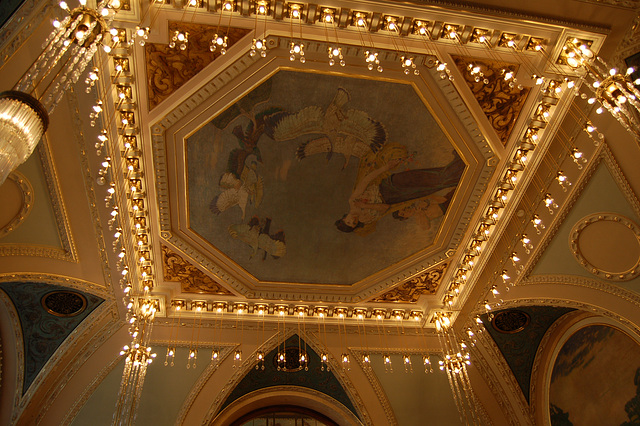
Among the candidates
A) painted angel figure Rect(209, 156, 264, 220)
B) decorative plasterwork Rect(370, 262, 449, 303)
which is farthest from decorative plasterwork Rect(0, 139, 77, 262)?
decorative plasterwork Rect(370, 262, 449, 303)

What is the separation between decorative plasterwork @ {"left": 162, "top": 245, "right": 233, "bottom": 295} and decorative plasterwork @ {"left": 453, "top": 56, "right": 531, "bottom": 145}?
607 centimetres

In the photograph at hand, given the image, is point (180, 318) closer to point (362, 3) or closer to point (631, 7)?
point (362, 3)

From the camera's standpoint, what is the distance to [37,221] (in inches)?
275

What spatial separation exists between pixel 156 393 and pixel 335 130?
21.0ft

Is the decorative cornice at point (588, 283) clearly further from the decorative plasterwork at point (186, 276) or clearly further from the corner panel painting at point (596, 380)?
the decorative plasterwork at point (186, 276)

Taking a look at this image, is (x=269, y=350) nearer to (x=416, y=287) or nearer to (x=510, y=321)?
(x=416, y=287)

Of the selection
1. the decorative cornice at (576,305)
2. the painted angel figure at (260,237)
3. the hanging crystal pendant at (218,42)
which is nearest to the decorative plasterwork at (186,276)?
the painted angel figure at (260,237)

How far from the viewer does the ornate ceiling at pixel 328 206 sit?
605cm

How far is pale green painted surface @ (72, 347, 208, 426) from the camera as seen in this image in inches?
336

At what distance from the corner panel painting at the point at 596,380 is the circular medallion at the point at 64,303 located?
10.2m

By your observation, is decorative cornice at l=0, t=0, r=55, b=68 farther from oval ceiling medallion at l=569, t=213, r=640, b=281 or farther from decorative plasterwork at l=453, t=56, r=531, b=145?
oval ceiling medallion at l=569, t=213, r=640, b=281

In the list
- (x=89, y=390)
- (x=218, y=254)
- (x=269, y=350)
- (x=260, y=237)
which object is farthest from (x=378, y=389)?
(x=89, y=390)

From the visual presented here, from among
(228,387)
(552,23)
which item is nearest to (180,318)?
(228,387)

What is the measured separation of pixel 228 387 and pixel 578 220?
746 centimetres
